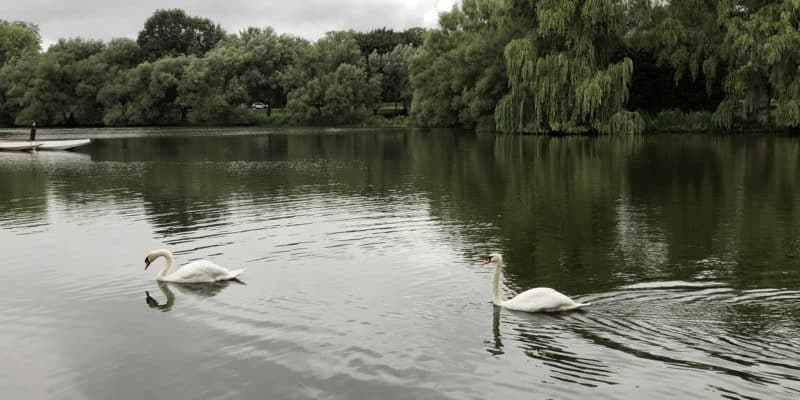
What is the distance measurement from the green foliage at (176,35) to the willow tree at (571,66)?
2712 inches

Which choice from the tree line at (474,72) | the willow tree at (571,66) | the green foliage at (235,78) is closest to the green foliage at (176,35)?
the tree line at (474,72)

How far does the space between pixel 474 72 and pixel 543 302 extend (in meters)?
59.6

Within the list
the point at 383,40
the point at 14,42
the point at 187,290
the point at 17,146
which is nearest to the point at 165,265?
the point at 187,290

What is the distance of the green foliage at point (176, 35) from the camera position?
4414 inches

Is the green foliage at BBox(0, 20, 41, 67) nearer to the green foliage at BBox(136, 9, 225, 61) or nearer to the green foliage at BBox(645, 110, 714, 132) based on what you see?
the green foliage at BBox(136, 9, 225, 61)

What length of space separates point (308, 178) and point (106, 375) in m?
23.3

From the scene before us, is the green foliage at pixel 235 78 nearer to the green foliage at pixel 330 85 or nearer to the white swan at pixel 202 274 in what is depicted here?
the green foliage at pixel 330 85

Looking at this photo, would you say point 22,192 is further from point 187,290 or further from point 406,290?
point 406,290

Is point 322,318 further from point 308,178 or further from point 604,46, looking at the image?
point 604,46

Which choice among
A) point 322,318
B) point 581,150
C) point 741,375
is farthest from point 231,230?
point 581,150

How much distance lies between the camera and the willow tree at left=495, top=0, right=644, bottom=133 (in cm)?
5266

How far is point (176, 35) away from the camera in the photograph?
114375mm

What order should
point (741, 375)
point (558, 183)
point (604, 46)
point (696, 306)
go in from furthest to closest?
point (604, 46)
point (558, 183)
point (696, 306)
point (741, 375)

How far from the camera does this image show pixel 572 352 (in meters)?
10.1
